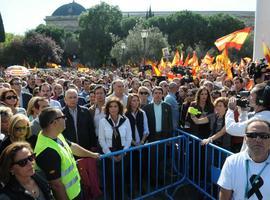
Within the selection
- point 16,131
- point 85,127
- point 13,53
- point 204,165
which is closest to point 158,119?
point 204,165

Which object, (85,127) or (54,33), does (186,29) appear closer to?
(54,33)

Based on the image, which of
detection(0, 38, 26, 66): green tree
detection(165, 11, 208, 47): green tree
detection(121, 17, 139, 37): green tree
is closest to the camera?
detection(0, 38, 26, 66): green tree

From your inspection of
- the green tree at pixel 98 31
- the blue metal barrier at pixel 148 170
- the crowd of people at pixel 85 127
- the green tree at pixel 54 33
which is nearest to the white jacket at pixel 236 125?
the crowd of people at pixel 85 127

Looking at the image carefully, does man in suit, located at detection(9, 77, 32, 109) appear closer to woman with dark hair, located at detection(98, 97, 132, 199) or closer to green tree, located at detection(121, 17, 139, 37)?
woman with dark hair, located at detection(98, 97, 132, 199)

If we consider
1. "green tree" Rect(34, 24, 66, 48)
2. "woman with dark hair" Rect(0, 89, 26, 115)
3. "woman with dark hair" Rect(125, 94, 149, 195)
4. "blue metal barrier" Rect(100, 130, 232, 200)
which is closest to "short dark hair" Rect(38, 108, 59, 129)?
"blue metal barrier" Rect(100, 130, 232, 200)

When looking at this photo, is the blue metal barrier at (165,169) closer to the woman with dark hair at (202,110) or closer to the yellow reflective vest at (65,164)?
the woman with dark hair at (202,110)

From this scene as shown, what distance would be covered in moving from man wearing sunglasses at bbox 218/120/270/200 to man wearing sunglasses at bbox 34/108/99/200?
5.10 ft

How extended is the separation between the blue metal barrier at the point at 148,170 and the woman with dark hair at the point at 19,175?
2020 millimetres

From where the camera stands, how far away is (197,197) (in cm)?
566

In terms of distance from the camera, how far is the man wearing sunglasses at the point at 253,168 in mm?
2707

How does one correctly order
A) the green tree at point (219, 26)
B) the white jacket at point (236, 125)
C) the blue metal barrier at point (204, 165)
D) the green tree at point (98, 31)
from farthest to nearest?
the green tree at point (98, 31), the green tree at point (219, 26), the blue metal barrier at point (204, 165), the white jacket at point (236, 125)

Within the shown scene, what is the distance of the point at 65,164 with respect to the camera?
11.0ft

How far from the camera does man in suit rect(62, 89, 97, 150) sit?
5.47 metres

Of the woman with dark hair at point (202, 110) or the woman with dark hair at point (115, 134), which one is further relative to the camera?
the woman with dark hair at point (202, 110)
